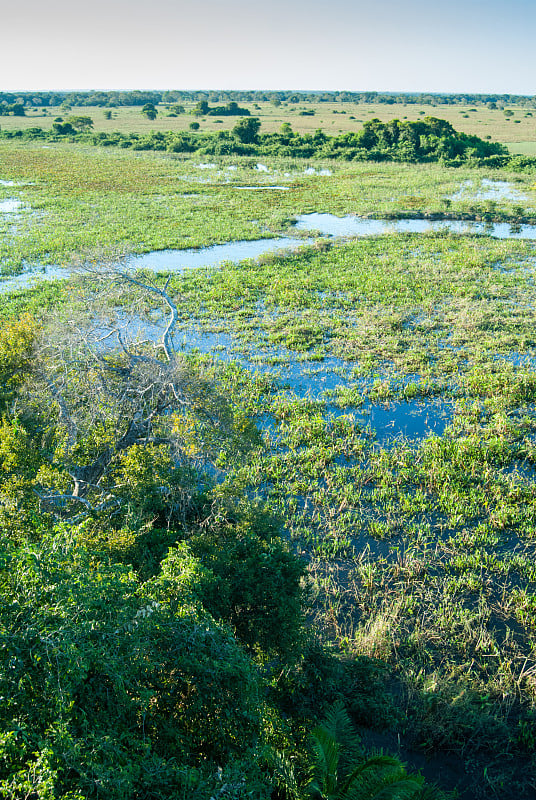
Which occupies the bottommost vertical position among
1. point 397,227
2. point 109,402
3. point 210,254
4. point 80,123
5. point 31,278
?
point 109,402

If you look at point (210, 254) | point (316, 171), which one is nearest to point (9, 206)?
point (210, 254)

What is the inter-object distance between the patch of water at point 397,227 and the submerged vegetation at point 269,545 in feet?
40.6

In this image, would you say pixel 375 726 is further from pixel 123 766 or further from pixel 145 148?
pixel 145 148

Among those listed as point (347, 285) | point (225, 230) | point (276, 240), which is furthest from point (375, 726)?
point (225, 230)

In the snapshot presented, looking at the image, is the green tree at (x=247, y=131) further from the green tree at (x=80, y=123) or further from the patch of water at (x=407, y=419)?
the patch of water at (x=407, y=419)

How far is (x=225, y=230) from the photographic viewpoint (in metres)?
34.3

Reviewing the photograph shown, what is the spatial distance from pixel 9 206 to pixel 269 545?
42757 millimetres

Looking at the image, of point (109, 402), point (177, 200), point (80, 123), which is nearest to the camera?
point (109, 402)

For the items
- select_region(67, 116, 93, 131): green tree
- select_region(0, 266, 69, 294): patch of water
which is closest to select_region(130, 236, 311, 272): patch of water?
select_region(0, 266, 69, 294): patch of water

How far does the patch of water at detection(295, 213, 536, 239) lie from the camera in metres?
34.6

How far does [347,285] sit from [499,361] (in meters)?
9.70

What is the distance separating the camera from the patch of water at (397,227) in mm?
34594

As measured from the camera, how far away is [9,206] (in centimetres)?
4028

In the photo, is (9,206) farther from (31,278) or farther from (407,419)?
(407,419)
